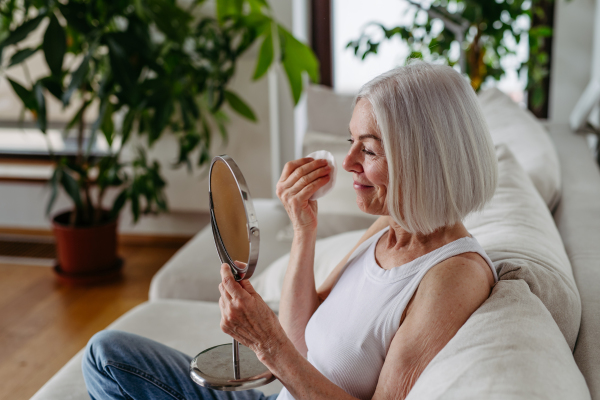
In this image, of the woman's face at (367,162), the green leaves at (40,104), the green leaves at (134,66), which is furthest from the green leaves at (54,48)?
the woman's face at (367,162)

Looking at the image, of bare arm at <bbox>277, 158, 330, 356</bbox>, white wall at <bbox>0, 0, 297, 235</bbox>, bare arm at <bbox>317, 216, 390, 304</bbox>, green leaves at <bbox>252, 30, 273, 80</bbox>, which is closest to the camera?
bare arm at <bbox>277, 158, 330, 356</bbox>

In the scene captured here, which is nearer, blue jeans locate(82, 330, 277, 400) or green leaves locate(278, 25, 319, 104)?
blue jeans locate(82, 330, 277, 400)

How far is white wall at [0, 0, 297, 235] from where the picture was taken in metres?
3.11

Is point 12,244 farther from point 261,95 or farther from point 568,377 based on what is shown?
point 568,377

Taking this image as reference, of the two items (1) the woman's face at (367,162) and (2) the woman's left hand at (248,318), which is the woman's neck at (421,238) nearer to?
(1) the woman's face at (367,162)

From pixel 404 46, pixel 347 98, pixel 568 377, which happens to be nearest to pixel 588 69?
pixel 404 46

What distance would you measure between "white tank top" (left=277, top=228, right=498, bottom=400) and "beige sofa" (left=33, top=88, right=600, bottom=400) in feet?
0.35

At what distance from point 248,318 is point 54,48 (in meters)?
1.50

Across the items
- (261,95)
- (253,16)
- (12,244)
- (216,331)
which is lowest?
(12,244)

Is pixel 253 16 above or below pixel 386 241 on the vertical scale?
above

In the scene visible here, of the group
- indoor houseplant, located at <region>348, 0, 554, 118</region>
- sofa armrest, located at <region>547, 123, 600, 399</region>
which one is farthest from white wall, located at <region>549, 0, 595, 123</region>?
sofa armrest, located at <region>547, 123, 600, 399</region>

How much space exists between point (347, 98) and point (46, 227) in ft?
7.34

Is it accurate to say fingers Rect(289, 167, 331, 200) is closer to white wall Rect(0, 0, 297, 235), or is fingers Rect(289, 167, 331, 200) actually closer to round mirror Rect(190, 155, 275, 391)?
round mirror Rect(190, 155, 275, 391)

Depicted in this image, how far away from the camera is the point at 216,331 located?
4.84ft
